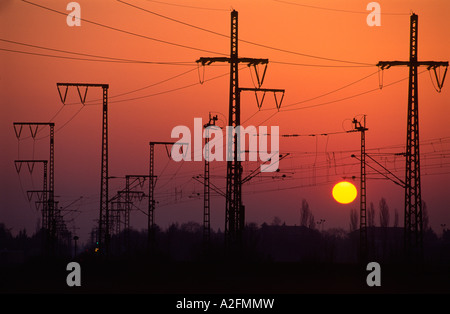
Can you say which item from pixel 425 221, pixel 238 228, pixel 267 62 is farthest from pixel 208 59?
pixel 425 221
